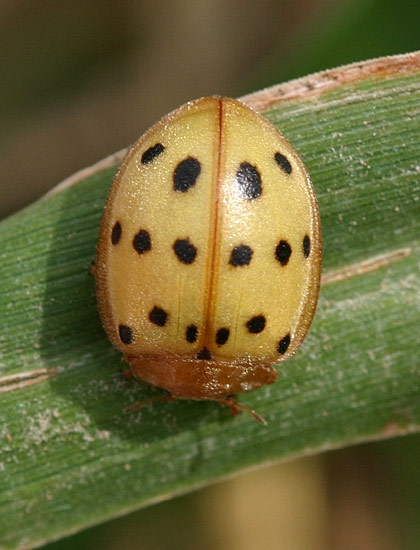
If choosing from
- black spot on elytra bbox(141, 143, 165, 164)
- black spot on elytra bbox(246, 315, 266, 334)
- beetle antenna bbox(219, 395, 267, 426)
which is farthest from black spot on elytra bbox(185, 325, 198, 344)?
black spot on elytra bbox(141, 143, 165, 164)

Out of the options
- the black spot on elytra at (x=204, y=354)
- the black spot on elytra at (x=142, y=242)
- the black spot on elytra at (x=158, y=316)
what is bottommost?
the black spot on elytra at (x=204, y=354)

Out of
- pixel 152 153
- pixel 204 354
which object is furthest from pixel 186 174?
pixel 204 354

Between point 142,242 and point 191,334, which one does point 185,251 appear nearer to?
point 142,242

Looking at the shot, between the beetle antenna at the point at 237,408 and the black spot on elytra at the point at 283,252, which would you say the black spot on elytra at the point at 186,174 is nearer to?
the black spot on elytra at the point at 283,252

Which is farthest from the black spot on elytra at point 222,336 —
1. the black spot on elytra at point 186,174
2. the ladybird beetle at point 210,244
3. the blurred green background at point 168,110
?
the blurred green background at point 168,110

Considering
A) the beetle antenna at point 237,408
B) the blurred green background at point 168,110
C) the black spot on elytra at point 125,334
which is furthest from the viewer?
the blurred green background at point 168,110

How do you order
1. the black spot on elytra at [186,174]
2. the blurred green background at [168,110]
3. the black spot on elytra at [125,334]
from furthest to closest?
the blurred green background at [168,110] < the black spot on elytra at [125,334] < the black spot on elytra at [186,174]

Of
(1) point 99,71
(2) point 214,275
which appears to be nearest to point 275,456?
(2) point 214,275
